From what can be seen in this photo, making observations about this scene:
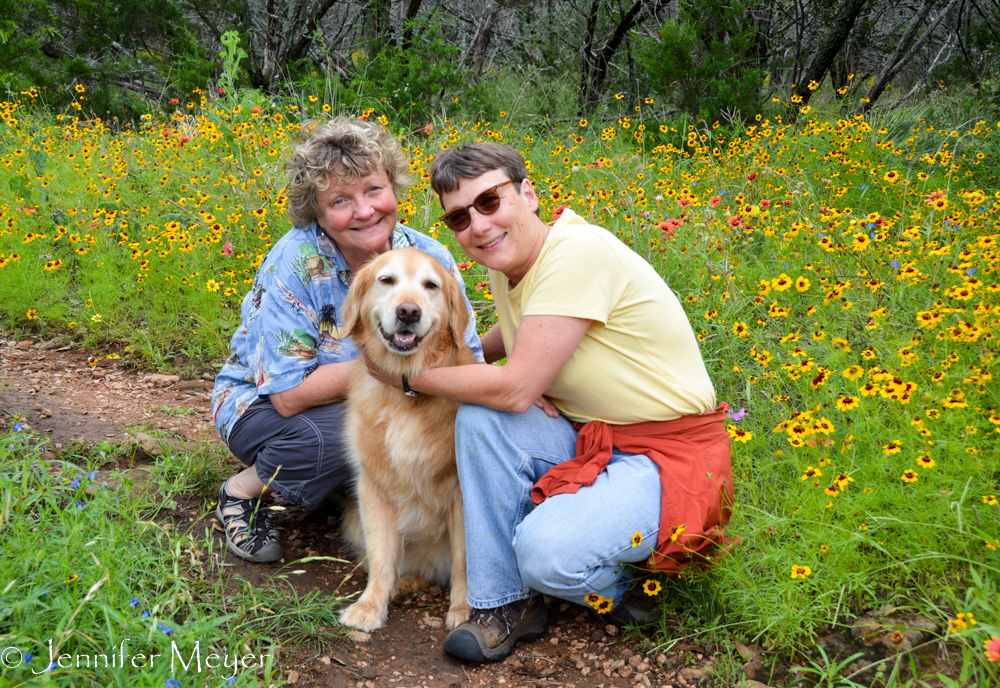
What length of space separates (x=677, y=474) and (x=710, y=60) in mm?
4805

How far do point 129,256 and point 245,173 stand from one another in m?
0.97

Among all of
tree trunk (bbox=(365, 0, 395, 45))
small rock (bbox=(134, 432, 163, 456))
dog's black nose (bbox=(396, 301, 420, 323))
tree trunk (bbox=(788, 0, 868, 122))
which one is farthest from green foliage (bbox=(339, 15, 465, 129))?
dog's black nose (bbox=(396, 301, 420, 323))

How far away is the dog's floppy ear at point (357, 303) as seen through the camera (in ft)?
8.13

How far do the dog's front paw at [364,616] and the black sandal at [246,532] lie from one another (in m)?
0.44

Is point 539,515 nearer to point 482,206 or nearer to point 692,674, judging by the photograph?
point 692,674

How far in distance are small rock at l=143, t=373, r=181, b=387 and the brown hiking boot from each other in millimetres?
2431

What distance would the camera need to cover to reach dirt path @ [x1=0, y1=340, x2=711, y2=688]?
6.95 ft

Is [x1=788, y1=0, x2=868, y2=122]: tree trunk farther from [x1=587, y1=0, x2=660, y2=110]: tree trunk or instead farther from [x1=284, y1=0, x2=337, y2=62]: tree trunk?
[x1=284, y1=0, x2=337, y2=62]: tree trunk

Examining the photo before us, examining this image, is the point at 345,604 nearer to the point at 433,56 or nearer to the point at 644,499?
the point at 644,499

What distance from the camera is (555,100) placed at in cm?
722

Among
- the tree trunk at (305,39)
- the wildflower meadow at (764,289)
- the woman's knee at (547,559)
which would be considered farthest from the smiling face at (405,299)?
the tree trunk at (305,39)

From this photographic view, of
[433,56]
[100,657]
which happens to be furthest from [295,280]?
[433,56]

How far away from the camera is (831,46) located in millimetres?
6090

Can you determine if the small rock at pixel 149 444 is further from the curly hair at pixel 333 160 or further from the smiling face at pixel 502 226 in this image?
the smiling face at pixel 502 226
